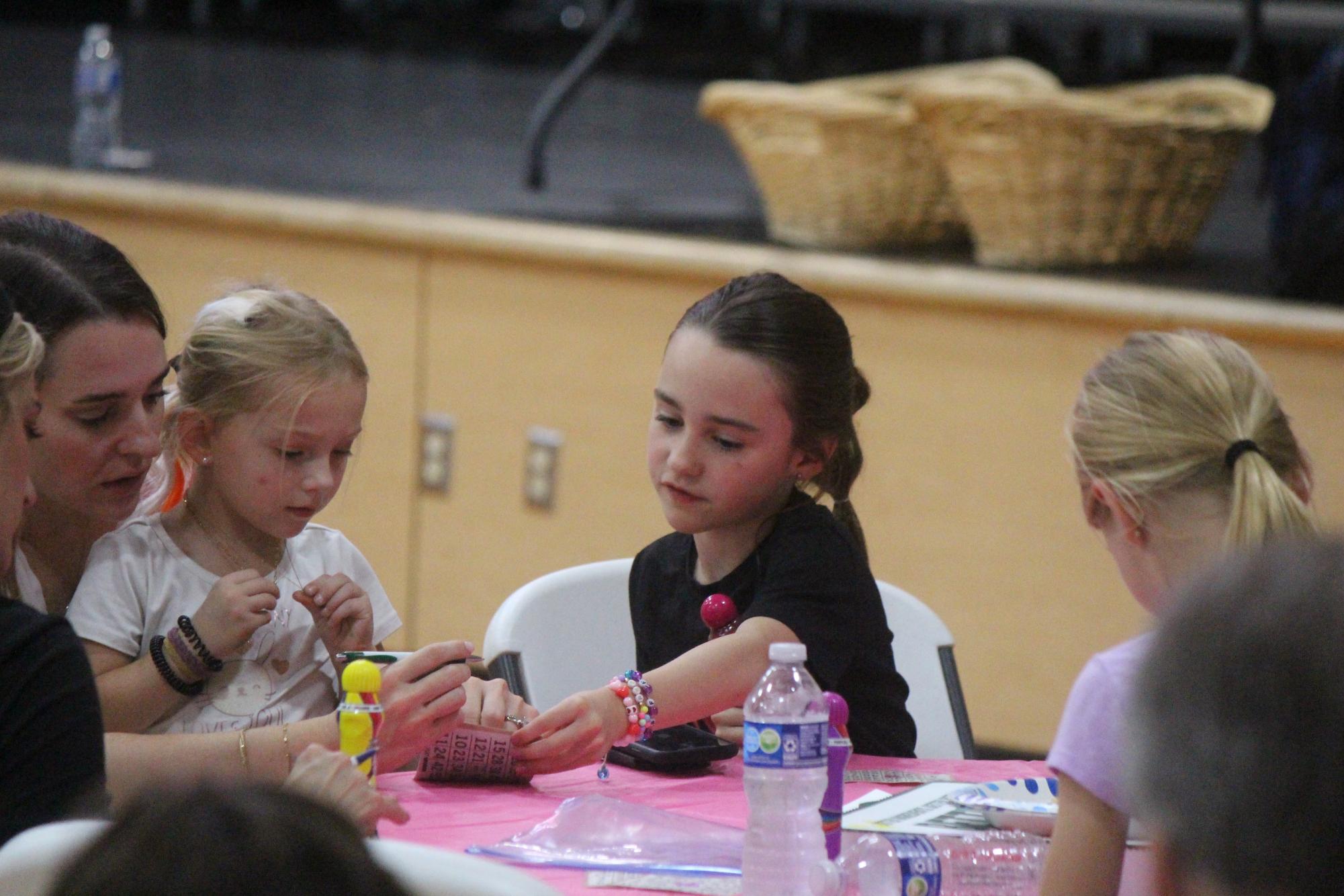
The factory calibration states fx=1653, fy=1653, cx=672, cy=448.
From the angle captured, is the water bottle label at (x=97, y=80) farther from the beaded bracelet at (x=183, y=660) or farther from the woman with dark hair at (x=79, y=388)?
the beaded bracelet at (x=183, y=660)

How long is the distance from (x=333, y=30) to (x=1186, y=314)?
201 inches

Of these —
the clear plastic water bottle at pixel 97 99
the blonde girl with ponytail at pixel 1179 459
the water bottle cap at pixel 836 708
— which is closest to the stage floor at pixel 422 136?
the clear plastic water bottle at pixel 97 99

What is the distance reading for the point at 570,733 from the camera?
1.53m

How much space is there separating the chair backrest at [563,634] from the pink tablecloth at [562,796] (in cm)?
28

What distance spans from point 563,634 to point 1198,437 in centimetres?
90

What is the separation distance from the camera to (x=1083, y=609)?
3.17 meters

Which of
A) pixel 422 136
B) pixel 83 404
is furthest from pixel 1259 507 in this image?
pixel 422 136

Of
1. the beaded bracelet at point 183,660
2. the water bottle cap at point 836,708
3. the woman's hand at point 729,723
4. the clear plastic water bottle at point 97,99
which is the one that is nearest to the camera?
the water bottle cap at point 836,708

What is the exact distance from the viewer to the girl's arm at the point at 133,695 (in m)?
1.51

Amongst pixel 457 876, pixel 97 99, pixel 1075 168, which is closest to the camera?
pixel 457 876

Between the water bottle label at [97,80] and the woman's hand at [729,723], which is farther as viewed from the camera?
the water bottle label at [97,80]

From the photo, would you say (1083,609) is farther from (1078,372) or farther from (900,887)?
(900,887)

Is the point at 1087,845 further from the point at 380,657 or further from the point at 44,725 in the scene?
the point at 44,725

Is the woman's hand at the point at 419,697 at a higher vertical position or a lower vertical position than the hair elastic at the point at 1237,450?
lower
